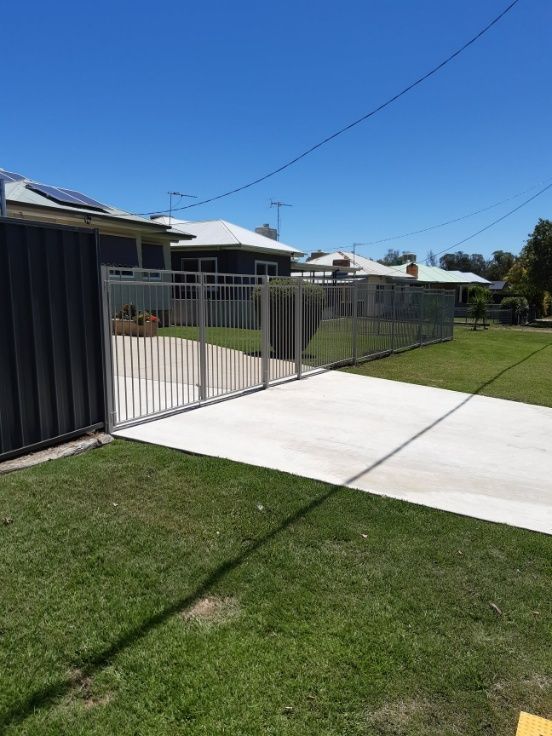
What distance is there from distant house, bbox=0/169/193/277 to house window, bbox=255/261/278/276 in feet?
15.1

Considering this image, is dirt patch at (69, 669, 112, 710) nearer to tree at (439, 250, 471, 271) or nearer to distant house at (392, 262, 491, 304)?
distant house at (392, 262, 491, 304)

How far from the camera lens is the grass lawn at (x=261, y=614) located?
2.22 meters

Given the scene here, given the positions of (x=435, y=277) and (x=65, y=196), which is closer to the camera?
(x=65, y=196)

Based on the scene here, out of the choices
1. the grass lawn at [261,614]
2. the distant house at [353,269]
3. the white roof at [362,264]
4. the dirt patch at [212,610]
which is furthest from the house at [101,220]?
the white roof at [362,264]

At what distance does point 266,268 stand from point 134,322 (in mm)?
16301

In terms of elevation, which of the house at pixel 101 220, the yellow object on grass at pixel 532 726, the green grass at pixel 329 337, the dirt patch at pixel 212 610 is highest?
the house at pixel 101 220

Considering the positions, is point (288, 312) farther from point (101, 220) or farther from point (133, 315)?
point (101, 220)

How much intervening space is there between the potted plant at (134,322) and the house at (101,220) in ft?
13.5

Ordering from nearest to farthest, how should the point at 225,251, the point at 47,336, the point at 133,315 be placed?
the point at 47,336
the point at 133,315
the point at 225,251

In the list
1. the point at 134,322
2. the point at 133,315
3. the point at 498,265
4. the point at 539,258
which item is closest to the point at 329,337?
the point at 133,315

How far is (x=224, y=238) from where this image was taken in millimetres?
21078

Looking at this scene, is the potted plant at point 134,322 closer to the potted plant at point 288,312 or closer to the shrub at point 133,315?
the shrub at point 133,315

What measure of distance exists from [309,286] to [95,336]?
20.3ft

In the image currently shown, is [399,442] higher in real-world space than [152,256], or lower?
lower
